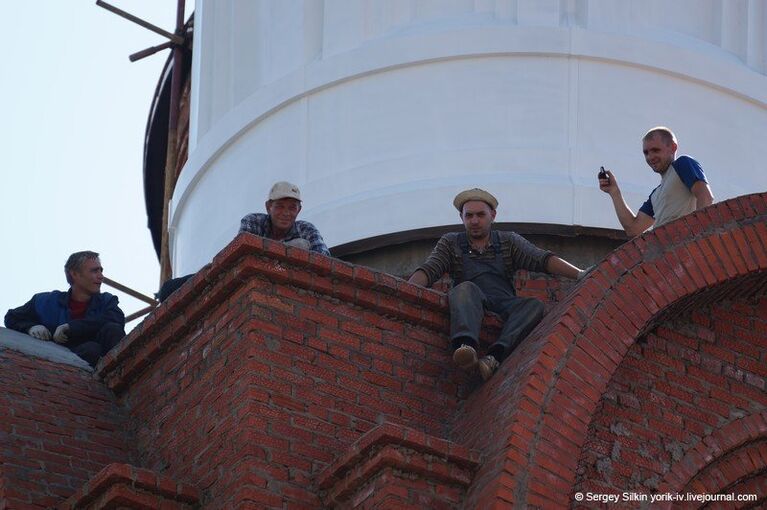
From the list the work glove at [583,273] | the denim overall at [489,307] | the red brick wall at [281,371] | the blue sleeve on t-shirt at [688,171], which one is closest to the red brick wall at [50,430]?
the red brick wall at [281,371]

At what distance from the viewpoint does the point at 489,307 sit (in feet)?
53.2

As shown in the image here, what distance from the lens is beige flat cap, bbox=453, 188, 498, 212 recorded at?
1670 centimetres

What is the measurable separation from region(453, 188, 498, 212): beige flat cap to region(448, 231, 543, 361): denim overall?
1.40 ft

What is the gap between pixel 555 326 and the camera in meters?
15.1

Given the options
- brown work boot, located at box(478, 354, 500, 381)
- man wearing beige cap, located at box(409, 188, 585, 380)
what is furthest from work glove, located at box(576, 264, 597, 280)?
brown work boot, located at box(478, 354, 500, 381)

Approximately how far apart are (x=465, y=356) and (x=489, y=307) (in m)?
0.82

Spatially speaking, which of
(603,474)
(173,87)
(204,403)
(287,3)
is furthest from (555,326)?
(173,87)

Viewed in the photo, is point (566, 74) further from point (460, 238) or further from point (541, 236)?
point (460, 238)

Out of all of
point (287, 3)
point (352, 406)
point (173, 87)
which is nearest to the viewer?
point (352, 406)

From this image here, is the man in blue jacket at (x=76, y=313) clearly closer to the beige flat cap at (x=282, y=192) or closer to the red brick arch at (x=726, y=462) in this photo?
the beige flat cap at (x=282, y=192)

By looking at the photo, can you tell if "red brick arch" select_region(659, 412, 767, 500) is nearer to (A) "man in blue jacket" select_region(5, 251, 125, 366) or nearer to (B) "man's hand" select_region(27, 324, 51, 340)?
(A) "man in blue jacket" select_region(5, 251, 125, 366)

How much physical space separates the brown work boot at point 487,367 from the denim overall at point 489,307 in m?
0.09

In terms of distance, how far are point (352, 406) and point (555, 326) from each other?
1.43m

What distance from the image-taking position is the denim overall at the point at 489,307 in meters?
15.7
